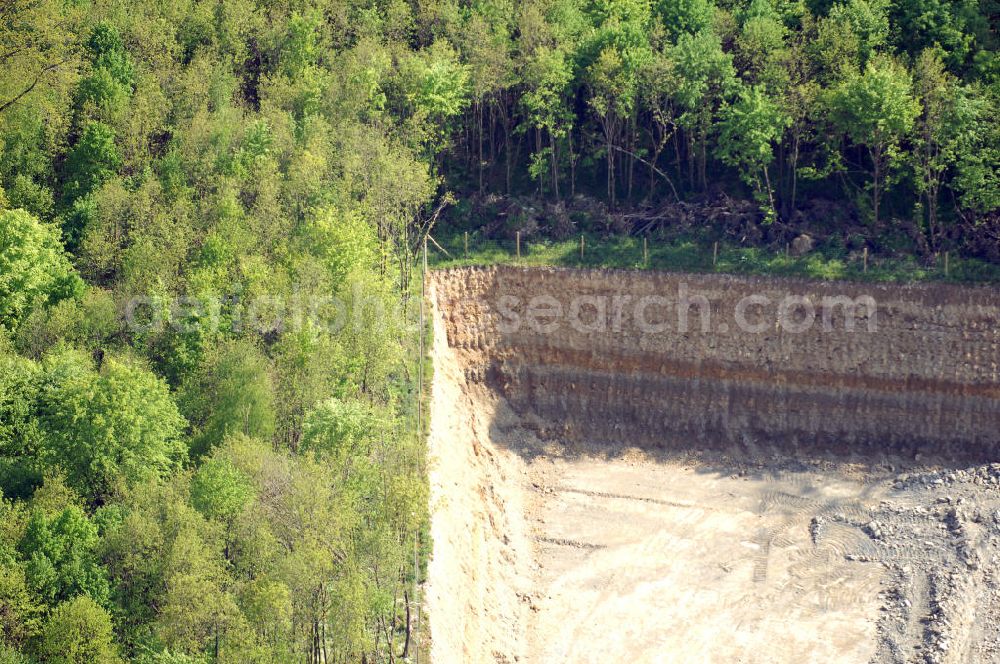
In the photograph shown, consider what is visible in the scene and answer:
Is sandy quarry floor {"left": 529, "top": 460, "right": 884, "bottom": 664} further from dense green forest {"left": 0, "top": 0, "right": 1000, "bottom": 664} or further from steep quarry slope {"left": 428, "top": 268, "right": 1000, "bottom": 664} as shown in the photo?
dense green forest {"left": 0, "top": 0, "right": 1000, "bottom": 664}

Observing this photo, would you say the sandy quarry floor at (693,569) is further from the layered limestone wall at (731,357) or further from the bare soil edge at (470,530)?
the layered limestone wall at (731,357)

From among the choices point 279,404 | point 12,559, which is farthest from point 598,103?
point 12,559

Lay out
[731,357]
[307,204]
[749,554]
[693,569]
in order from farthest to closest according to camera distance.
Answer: [731,357], [307,204], [749,554], [693,569]

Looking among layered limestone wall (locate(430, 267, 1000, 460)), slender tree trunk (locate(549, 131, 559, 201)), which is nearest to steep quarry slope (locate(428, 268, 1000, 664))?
layered limestone wall (locate(430, 267, 1000, 460))

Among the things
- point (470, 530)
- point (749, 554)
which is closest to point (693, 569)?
point (749, 554)

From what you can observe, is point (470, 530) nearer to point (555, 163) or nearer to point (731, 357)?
point (731, 357)

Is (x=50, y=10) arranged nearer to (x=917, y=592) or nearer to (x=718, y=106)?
(x=718, y=106)
